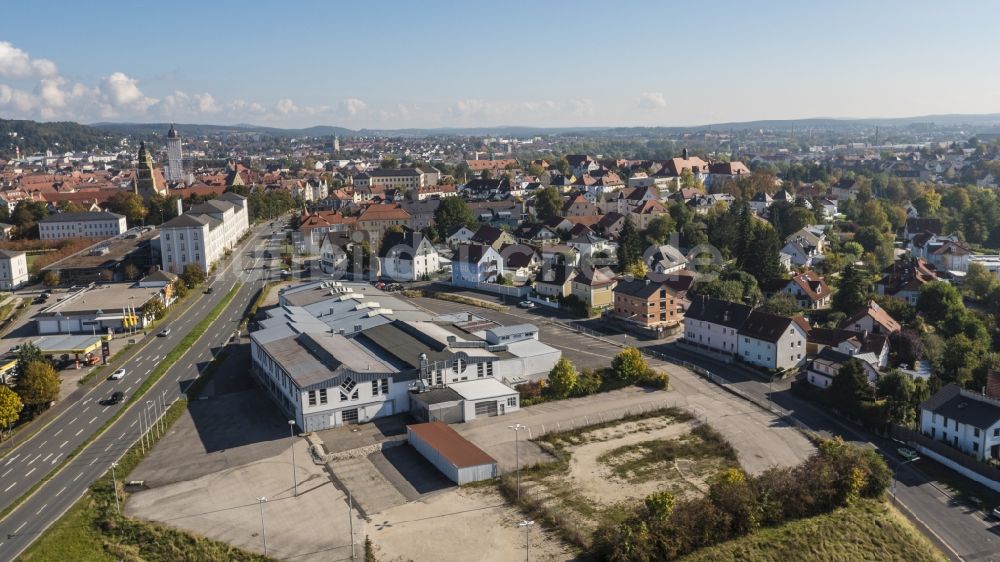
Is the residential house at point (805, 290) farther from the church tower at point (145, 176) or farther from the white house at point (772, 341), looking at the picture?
the church tower at point (145, 176)

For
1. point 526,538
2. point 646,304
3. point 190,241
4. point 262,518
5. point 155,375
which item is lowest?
point 526,538

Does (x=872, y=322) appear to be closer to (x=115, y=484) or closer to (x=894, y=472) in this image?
(x=894, y=472)

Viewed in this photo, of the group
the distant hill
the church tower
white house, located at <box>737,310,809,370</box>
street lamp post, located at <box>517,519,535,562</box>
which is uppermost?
the distant hill

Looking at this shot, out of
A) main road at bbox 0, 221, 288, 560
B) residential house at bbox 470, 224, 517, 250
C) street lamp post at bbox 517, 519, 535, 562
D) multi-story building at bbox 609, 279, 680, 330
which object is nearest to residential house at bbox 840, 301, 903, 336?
Answer: multi-story building at bbox 609, 279, 680, 330

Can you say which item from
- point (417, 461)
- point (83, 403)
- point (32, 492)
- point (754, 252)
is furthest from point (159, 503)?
point (754, 252)

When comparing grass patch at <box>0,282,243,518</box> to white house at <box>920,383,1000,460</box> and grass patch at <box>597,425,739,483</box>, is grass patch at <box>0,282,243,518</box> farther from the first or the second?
white house at <box>920,383,1000,460</box>

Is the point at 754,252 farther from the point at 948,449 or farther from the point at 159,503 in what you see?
the point at 159,503

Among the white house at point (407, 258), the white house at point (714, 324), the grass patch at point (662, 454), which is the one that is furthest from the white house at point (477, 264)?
the grass patch at point (662, 454)

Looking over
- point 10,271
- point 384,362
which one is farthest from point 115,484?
point 10,271
